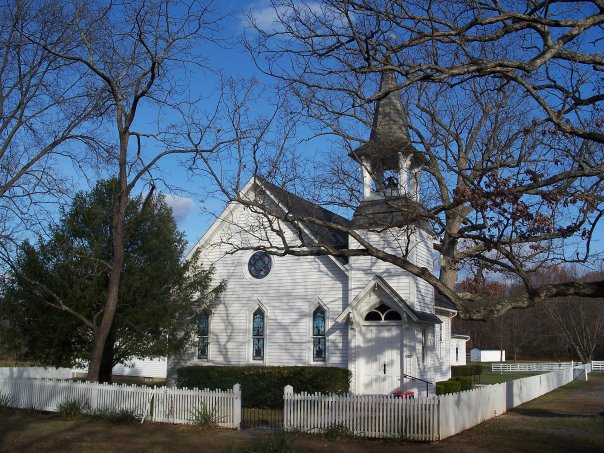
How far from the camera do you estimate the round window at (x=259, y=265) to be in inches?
1000

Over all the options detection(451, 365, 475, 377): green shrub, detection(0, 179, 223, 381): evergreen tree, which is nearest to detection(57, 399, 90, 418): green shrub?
detection(0, 179, 223, 381): evergreen tree

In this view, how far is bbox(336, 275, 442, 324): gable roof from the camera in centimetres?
2159

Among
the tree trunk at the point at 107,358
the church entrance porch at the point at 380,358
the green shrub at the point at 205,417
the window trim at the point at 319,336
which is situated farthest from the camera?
the tree trunk at the point at 107,358

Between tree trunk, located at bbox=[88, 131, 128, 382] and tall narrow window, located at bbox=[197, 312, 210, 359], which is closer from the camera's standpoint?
tree trunk, located at bbox=[88, 131, 128, 382]

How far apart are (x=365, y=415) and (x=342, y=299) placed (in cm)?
845

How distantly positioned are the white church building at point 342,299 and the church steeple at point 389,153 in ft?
0.15

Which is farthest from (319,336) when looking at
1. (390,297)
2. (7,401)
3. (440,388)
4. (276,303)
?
(7,401)

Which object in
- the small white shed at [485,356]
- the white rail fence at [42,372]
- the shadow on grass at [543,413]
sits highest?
the shadow on grass at [543,413]

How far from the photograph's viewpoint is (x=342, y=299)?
23.5m

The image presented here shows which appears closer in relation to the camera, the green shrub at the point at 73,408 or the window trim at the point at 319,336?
the green shrub at the point at 73,408

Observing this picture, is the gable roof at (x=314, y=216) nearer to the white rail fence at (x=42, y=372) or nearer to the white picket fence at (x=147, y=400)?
the white picket fence at (x=147, y=400)

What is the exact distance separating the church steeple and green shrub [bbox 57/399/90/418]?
10.6 m

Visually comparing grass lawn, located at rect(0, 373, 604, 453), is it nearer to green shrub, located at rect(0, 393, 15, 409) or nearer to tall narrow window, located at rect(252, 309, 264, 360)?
green shrub, located at rect(0, 393, 15, 409)

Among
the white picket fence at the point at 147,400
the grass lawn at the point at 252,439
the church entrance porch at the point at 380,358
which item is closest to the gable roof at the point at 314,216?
the church entrance porch at the point at 380,358
